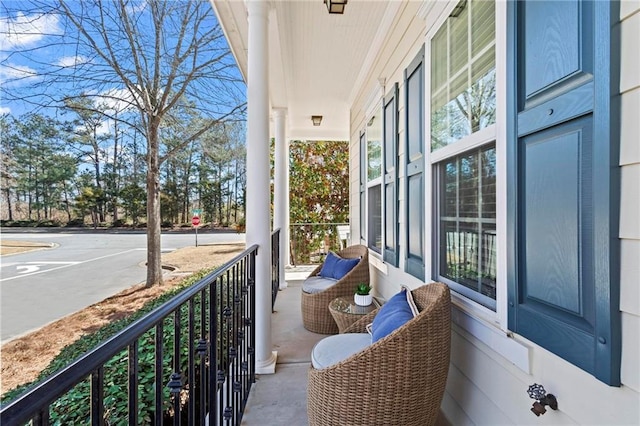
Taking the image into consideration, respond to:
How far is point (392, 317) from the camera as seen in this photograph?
1688 millimetres

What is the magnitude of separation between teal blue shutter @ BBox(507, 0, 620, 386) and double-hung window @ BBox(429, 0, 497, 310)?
0.24m

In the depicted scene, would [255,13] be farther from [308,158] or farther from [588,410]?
[308,158]

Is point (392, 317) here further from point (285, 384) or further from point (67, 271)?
point (67, 271)

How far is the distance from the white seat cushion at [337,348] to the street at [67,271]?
Result: 21.4ft

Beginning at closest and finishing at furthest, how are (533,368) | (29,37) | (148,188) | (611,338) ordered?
1. (611,338)
2. (533,368)
3. (29,37)
4. (148,188)

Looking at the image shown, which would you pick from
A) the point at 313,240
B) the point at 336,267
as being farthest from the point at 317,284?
the point at 313,240

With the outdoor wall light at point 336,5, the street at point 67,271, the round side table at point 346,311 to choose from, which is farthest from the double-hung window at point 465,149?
the street at point 67,271

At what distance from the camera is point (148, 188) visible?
7.12 m

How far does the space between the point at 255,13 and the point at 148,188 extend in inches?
227

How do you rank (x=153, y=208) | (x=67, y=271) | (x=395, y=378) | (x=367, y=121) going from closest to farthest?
(x=395, y=378) < (x=367, y=121) < (x=153, y=208) < (x=67, y=271)

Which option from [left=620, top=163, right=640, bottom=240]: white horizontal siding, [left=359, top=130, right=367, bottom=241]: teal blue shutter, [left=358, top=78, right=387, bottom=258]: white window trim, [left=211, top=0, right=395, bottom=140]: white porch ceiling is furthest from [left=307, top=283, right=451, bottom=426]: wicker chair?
[left=359, top=130, right=367, bottom=241]: teal blue shutter

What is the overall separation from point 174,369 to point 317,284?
103 inches

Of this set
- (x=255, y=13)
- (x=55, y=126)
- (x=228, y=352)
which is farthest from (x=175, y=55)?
(x=228, y=352)

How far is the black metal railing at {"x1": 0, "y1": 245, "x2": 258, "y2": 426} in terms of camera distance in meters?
0.51
